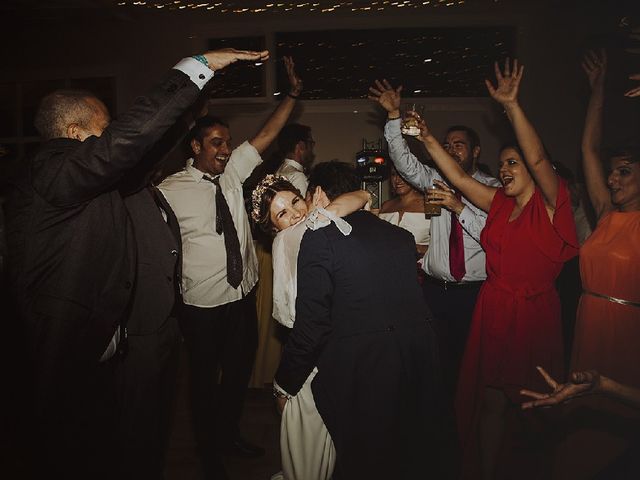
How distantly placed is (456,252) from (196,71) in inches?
73.9

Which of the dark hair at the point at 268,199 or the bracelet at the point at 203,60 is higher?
the bracelet at the point at 203,60

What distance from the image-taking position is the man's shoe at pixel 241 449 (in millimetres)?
2617

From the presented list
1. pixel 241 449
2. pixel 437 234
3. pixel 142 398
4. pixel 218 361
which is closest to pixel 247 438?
pixel 241 449

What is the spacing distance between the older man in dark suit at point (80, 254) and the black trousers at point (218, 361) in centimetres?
72

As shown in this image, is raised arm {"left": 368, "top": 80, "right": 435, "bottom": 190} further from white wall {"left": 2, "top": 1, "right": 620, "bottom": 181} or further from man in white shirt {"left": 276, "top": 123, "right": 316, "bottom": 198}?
white wall {"left": 2, "top": 1, "right": 620, "bottom": 181}

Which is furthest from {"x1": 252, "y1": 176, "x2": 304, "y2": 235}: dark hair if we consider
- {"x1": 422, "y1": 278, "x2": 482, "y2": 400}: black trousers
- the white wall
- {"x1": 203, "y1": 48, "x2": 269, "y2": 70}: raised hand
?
the white wall

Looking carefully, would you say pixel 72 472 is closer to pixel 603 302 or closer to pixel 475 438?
pixel 475 438

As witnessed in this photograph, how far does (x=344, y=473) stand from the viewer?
169 cm

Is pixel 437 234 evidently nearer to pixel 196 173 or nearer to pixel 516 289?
pixel 516 289

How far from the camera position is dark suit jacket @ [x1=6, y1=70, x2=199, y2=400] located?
1335 millimetres

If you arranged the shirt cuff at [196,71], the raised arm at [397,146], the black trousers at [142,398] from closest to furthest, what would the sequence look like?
the shirt cuff at [196,71] < the black trousers at [142,398] < the raised arm at [397,146]

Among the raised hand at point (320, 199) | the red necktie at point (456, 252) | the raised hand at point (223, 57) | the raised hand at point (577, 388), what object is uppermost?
the raised hand at point (223, 57)

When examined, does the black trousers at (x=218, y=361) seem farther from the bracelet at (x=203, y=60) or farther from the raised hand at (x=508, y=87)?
the raised hand at (x=508, y=87)

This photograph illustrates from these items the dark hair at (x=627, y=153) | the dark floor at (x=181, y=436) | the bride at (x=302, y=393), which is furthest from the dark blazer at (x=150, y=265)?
the dark hair at (x=627, y=153)
